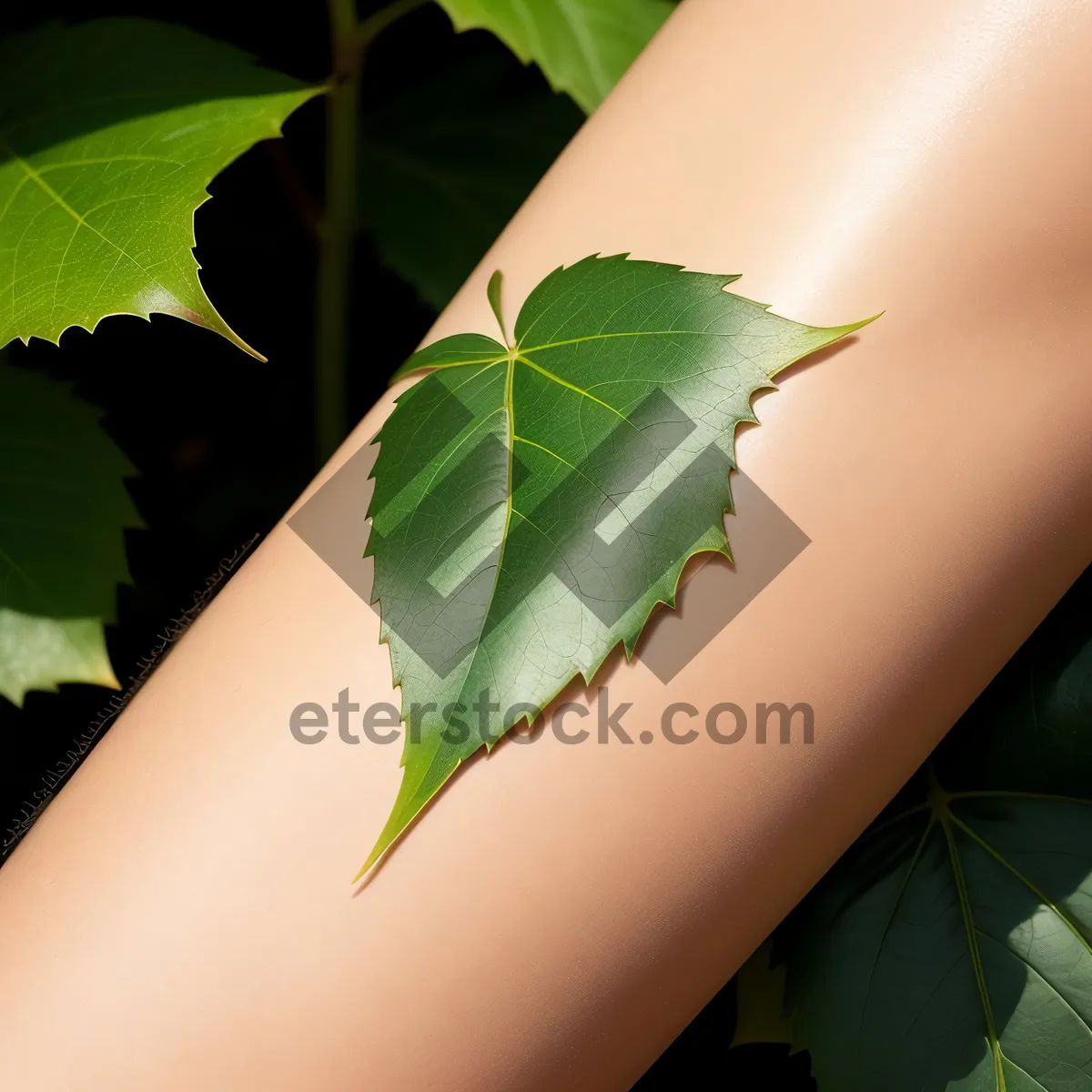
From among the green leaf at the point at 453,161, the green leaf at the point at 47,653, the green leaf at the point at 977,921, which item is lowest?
the green leaf at the point at 47,653

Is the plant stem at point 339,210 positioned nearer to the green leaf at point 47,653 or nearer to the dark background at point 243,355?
the dark background at point 243,355

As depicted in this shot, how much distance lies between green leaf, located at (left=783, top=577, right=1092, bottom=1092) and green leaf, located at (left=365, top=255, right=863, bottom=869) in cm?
20

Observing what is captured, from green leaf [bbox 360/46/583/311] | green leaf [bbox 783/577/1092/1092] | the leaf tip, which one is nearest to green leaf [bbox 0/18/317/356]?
the leaf tip

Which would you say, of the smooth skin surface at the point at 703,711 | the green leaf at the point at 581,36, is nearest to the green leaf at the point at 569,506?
the smooth skin surface at the point at 703,711

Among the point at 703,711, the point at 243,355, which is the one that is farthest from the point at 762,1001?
the point at 243,355

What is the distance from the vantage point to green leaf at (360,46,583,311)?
2.01ft

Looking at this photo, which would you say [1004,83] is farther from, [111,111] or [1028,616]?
[111,111]

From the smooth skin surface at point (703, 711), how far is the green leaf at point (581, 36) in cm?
17

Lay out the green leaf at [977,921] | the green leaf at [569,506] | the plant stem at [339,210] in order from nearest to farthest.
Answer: the green leaf at [569,506], the green leaf at [977,921], the plant stem at [339,210]

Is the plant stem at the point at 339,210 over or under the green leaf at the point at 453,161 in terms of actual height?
under

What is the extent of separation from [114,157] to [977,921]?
0.43m

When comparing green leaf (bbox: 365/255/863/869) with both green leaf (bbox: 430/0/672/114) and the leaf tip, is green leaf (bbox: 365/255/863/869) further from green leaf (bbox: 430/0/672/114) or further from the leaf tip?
green leaf (bbox: 430/0/672/114)

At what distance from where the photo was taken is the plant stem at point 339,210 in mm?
500

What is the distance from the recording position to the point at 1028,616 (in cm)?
34
